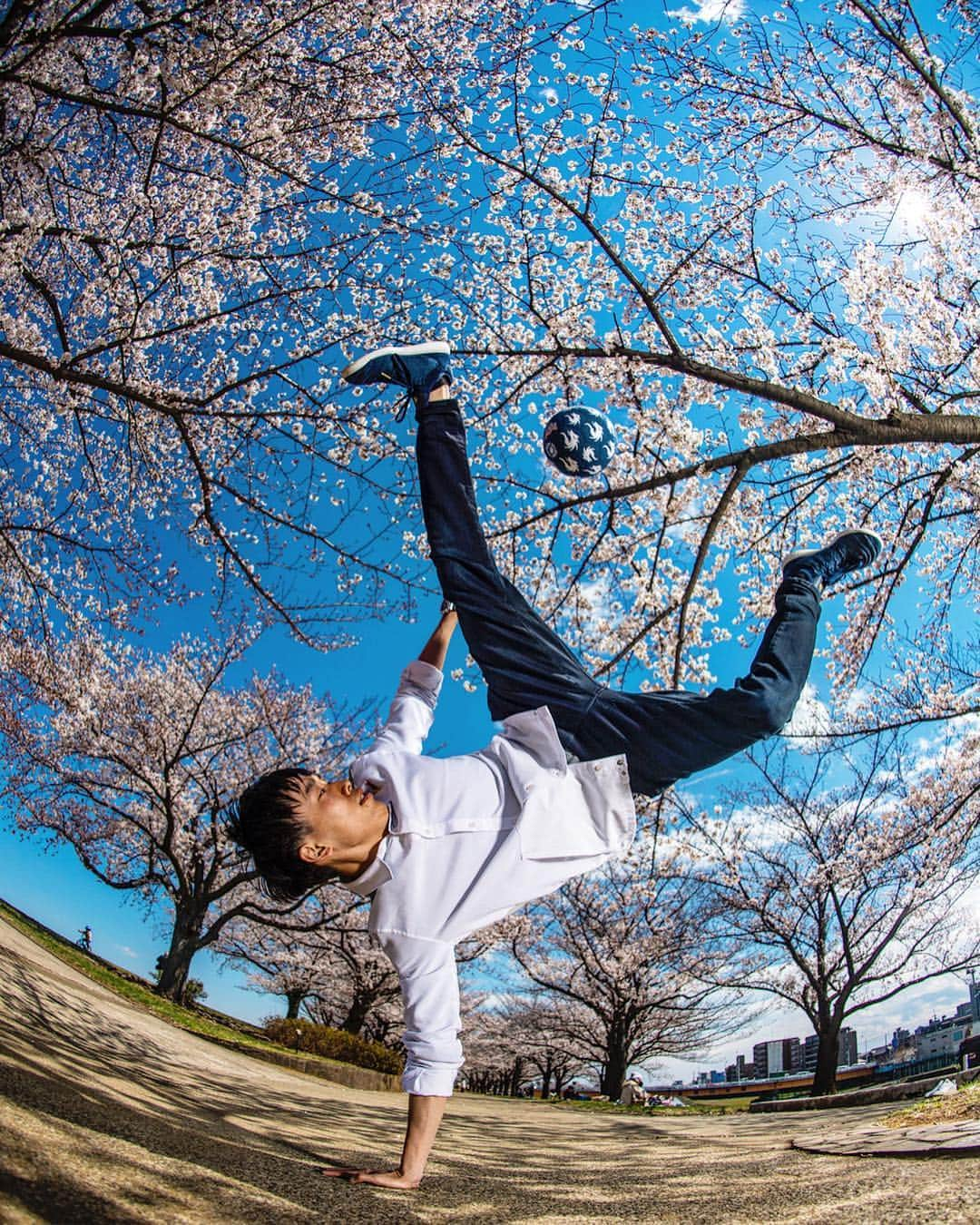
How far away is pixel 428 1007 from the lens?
2234mm

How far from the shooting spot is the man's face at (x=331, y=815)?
225 centimetres

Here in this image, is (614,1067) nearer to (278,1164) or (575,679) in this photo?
(278,1164)

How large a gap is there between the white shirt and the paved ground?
56cm

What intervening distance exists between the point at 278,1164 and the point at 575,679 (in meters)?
1.80

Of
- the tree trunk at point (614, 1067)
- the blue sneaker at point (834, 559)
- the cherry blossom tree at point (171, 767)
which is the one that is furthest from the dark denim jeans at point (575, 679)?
the tree trunk at point (614, 1067)

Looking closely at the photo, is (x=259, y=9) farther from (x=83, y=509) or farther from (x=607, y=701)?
(x=607, y=701)

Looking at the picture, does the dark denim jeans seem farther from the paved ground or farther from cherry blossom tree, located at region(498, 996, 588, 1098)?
cherry blossom tree, located at region(498, 996, 588, 1098)

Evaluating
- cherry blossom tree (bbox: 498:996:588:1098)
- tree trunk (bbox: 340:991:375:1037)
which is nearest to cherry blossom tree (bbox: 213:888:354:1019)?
tree trunk (bbox: 340:991:375:1037)

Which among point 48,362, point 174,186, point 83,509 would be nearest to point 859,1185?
point 48,362

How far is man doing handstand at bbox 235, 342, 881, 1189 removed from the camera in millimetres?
2248

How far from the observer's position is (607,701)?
246 cm

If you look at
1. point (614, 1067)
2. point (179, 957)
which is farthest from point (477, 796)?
point (614, 1067)

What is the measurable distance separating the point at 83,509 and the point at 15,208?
2.41m

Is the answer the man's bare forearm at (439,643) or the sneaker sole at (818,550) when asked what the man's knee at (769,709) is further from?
the man's bare forearm at (439,643)
